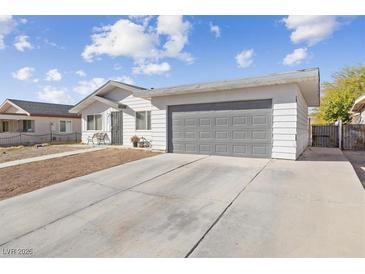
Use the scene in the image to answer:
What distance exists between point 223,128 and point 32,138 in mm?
18345

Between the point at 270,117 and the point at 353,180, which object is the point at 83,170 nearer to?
the point at 270,117

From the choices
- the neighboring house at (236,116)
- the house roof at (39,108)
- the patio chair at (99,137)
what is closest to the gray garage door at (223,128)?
the neighboring house at (236,116)

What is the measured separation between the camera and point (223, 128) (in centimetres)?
868

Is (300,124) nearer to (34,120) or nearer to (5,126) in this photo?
(34,120)

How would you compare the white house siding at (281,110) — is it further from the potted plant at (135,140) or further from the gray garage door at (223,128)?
the potted plant at (135,140)

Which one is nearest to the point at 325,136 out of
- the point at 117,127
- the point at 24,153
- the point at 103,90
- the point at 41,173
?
the point at 117,127

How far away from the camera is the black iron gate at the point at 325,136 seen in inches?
541

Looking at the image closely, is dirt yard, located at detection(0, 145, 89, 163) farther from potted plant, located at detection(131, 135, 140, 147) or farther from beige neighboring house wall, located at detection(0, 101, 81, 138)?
beige neighboring house wall, located at detection(0, 101, 81, 138)

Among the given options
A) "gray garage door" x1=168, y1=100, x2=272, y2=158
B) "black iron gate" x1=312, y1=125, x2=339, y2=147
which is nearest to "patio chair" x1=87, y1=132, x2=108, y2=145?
"gray garage door" x1=168, y1=100, x2=272, y2=158

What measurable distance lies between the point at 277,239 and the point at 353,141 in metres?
13.9

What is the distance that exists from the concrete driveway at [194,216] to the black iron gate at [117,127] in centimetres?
824

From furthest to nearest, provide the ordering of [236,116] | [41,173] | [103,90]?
[103,90] < [236,116] < [41,173]

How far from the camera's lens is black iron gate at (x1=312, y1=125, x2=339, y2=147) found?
13734 mm
